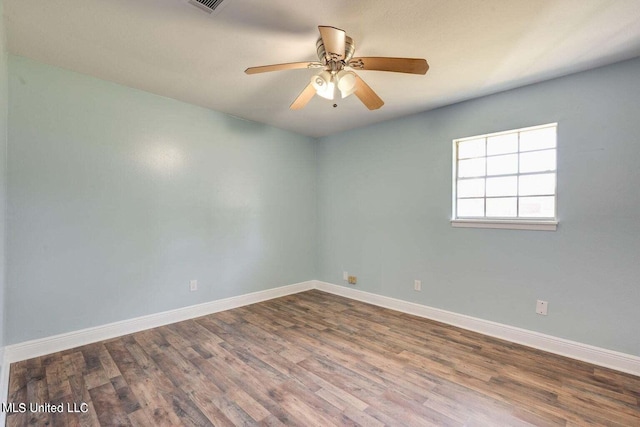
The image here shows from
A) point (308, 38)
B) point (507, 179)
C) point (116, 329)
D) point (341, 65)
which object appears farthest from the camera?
point (507, 179)

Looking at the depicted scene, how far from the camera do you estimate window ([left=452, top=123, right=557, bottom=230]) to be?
8.27ft

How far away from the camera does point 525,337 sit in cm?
255

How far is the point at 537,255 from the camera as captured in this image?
251 centimetres

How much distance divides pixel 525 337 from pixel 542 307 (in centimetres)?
33

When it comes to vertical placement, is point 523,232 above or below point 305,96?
below

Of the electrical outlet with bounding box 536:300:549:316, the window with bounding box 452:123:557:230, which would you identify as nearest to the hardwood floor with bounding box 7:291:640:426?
the electrical outlet with bounding box 536:300:549:316

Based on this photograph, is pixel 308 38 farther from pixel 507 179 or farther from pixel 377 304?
pixel 377 304

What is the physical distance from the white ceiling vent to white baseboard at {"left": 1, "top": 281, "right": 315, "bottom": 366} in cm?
280

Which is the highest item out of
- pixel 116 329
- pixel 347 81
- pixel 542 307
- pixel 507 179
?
pixel 347 81

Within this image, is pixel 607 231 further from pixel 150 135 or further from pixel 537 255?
pixel 150 135

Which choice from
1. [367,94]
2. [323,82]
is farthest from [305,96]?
[367,94]

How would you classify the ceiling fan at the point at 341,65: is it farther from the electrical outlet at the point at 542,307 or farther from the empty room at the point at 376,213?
the electrical outlet at the point at 542,307

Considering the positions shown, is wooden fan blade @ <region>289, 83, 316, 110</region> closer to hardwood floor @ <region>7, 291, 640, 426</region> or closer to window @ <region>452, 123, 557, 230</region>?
window @ <region>452, 123, 557, 230</region>

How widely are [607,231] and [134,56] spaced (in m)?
4.06
